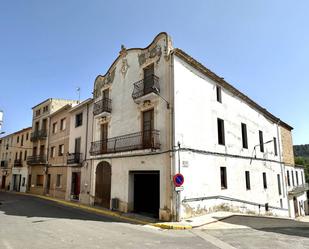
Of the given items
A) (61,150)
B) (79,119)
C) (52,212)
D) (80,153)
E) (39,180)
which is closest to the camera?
(52,212)

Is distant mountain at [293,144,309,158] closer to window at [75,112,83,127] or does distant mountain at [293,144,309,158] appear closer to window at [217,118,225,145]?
window at [217,118,225,145]

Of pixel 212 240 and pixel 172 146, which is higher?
pixel 172 146

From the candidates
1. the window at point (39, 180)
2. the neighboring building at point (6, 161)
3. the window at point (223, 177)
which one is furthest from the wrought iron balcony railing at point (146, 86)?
the neighboring building at point (6, 161)

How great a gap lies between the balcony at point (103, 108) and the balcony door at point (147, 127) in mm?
3975

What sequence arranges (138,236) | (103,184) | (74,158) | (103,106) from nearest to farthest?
(138,236)
(103,184)
(103,106)
(74,158)

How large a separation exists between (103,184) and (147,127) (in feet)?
19.5

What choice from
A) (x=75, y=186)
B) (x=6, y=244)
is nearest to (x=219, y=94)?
(x=6, y=244)

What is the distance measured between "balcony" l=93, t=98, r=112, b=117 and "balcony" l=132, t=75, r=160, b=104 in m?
3.18

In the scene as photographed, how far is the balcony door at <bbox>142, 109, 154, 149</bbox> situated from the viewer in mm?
12564

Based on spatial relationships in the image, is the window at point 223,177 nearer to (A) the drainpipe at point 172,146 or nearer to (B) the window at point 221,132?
(B) the window at point 221,132

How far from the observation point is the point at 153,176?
13406mm

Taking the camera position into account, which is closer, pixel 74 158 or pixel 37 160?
pixel 74 158

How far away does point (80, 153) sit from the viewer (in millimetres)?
19391

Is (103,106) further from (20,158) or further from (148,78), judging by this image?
(20,158)
